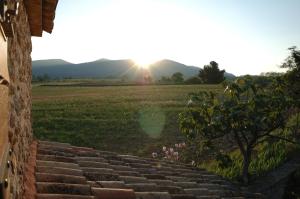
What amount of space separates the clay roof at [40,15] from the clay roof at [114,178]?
68.8 inches

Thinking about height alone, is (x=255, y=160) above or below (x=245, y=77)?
below

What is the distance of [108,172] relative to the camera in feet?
18.6

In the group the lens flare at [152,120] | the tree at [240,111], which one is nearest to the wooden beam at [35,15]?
the tree at [240,111]

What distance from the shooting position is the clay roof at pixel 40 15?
4504 mm

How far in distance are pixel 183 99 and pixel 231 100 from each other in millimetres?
24505

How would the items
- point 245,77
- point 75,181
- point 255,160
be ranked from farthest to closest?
point 255,160 < point 245,77 < point 75,181

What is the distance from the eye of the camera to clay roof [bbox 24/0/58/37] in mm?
4504

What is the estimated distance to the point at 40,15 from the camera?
16.3ft

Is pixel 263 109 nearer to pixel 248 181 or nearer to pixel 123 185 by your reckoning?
pixel 248 181

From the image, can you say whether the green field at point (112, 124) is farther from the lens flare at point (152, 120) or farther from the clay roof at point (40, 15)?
the clay roof at point (40, 15)

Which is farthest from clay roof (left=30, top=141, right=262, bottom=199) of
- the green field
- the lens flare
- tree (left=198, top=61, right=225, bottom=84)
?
tree (left=198, top=61, right=225, bottom=84)

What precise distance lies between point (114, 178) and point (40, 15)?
225 centimetres

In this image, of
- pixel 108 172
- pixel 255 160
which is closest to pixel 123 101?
pixel 255 160

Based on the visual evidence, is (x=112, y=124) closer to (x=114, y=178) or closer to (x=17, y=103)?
(x=114, y=178)
